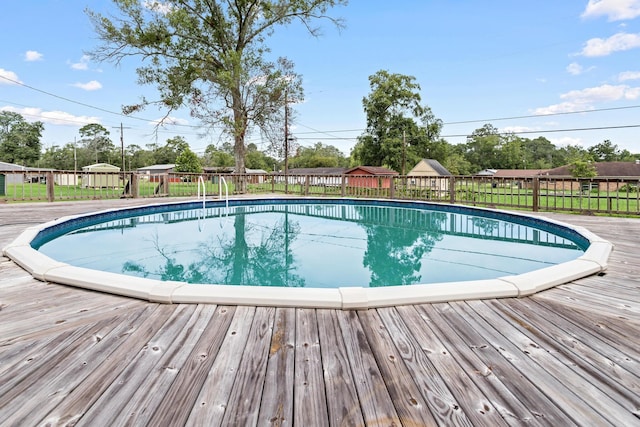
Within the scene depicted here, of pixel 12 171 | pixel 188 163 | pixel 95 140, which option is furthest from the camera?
pixel 95 140

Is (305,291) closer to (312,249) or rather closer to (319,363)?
(319,363)

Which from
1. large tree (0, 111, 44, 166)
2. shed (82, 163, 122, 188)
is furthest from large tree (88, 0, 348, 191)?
large tree (0, 111, 44, 166)

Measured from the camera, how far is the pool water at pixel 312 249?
3721mm

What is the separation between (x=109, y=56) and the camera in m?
12.7

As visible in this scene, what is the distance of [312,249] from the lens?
496cm

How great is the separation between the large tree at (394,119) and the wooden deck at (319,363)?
2557 centimetres

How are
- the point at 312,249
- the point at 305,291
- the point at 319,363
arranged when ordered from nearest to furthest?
the point at 319,363 < the point at 305,291 < the point at 312,249

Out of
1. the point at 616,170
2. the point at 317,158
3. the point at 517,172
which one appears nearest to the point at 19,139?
the point at 317,158

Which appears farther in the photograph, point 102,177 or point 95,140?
point 95,140

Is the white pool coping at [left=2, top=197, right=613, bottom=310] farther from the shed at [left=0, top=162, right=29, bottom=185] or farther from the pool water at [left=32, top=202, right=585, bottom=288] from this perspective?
the shed at [left=0, top=162, right=29, bottom=185]

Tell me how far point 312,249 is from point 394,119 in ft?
82.1

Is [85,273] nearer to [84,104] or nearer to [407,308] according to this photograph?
[407,308]

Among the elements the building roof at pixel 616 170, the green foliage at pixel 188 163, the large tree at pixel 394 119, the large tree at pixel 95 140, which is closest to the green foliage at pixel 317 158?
the green foliage at pixel 188 163

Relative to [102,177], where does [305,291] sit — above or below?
below
